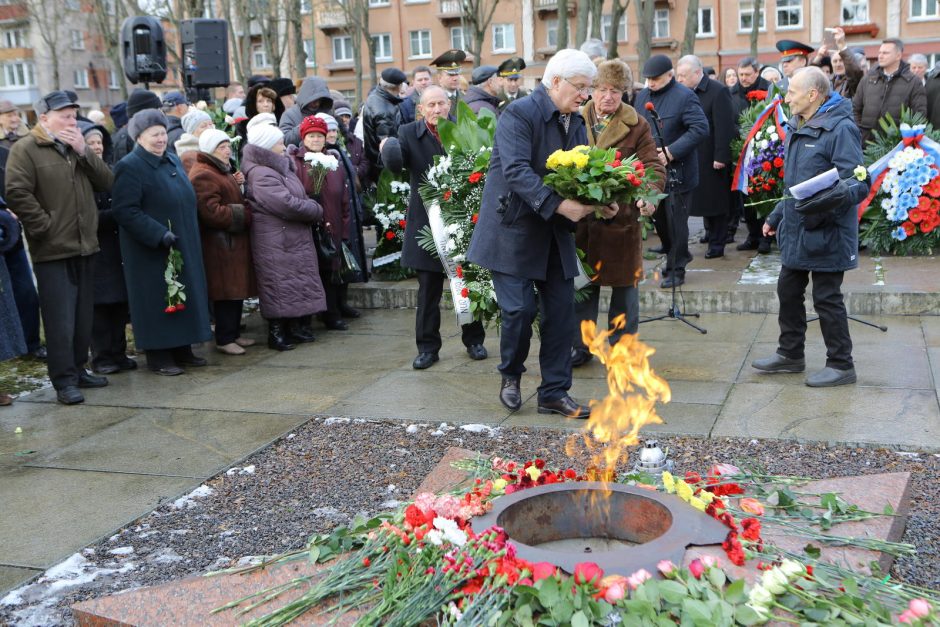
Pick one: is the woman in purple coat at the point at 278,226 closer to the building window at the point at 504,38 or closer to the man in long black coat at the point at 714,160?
the man in long black coat at the point at 714,160

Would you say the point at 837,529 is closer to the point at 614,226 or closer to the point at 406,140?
the point at 614,226

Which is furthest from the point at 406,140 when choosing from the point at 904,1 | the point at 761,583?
the point at 904,1

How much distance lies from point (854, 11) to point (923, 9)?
114 inches

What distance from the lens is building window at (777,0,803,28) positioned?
45.3 m

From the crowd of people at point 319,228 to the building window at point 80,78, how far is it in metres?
59.7

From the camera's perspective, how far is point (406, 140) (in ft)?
24.8

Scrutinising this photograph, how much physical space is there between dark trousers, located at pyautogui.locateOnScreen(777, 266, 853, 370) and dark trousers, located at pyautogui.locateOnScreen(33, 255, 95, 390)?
495cm

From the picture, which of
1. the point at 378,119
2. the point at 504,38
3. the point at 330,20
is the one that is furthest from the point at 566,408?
the point at 330,20

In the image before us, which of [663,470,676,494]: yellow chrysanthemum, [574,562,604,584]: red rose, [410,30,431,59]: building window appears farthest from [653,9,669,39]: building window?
[574,562,604,584]: red rose

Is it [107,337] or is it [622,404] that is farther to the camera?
[107,337]

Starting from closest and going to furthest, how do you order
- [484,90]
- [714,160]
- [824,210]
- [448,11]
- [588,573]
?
[588,573] < [824,210] < [484,90] < [714,160] < [448,11]

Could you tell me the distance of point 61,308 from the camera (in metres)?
7.12

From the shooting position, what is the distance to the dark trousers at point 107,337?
26.5ft

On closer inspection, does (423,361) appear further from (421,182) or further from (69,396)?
(69,396)
